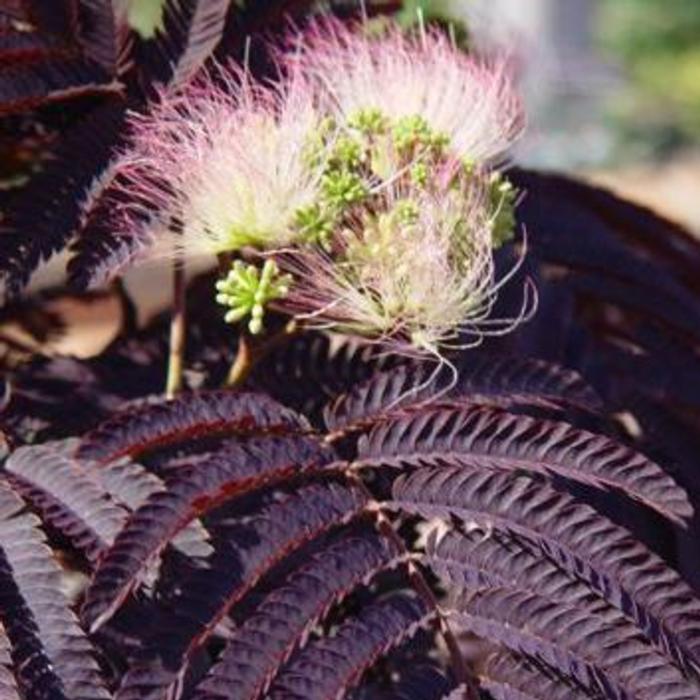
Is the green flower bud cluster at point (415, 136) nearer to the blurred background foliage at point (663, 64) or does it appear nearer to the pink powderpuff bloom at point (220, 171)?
the pink powderpuff bloom at point (220, 171)

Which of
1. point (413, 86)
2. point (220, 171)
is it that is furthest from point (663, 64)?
point (220, 171)

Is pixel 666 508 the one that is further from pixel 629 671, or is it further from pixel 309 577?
pixel 309 577

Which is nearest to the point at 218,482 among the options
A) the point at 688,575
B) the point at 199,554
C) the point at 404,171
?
the point at 199,554

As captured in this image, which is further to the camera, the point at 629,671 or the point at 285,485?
the point at 285,485

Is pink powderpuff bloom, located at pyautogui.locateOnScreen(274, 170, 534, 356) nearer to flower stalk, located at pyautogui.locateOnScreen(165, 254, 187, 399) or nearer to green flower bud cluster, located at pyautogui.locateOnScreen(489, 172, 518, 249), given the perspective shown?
green flower bud cluster, located at pyautogui.locateOnScreen(489, 172, 518, 249)

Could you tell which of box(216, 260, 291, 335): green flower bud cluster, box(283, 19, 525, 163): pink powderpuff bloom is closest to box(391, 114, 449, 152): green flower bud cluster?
box(283, 19, 525, 163): pink powderpuff bloom

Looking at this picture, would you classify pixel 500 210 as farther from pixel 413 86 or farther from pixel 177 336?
pixel 177 336
